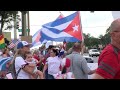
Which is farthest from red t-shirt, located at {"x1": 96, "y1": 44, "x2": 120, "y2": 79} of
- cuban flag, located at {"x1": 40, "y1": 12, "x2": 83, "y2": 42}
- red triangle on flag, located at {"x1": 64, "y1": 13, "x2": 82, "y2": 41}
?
red triangle on flag, located at {"x1": 64, "y1": 13, "x2": 82, "y2": 41}

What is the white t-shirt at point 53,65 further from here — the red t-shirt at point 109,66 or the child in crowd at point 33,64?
the red t-shirt at point 109,66

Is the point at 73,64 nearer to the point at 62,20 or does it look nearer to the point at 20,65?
the point at 20,65

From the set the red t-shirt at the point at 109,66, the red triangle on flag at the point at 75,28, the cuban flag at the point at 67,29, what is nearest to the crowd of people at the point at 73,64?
the red t-shirt at the point at 109,66

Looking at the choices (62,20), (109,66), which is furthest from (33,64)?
(62,20)

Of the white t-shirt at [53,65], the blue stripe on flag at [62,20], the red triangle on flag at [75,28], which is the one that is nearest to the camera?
the white t-shirt at [53,65]

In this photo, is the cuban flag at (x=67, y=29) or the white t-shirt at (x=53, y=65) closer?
the white t-shirt at (x=53, y=65)

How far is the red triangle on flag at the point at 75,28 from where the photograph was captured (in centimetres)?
985

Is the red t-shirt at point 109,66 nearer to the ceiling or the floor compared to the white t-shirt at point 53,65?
nearer to the ceiling

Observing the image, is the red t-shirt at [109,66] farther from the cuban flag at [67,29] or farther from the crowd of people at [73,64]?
the cuban flag at [67,29]

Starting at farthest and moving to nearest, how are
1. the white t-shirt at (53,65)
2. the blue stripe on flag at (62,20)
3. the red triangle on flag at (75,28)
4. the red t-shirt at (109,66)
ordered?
the blue stripe on flag at (62,20), the red triangle on flag at (75,28), the white t-shirt at (53,65), the red t-shirt at (109,66)

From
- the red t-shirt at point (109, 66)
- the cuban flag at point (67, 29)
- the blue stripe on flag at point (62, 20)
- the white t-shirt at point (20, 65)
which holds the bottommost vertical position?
the white t-shirt at point (20, 65)
